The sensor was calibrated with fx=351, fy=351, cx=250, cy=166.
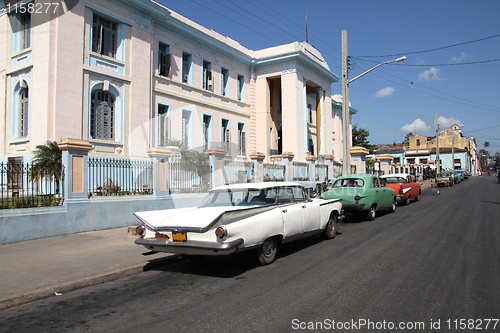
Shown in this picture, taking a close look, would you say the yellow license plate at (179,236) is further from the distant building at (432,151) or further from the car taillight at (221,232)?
the distant building at (432,151)

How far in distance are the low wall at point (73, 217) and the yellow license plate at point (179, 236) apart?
16.3ft

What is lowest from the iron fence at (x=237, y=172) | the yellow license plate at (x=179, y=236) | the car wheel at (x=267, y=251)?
the car wheel at (x=267, y=251)

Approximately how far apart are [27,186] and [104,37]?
9.64 m

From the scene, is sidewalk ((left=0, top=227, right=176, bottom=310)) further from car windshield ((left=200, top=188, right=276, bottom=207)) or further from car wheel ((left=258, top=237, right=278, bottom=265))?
car wheel ((left=258, top=237, right=278, bottom=265))

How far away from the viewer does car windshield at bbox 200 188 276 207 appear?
6.81 metres

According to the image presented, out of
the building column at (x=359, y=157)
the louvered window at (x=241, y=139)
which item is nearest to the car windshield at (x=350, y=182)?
the building column at (x=359, y=157)

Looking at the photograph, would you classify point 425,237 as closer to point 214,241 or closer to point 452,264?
point 452,264

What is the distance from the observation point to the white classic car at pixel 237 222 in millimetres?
5566

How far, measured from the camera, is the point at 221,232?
543 centimetres

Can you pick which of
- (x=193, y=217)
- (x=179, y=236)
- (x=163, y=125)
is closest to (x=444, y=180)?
(x=163, y=125)

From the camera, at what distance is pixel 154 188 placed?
11758mm

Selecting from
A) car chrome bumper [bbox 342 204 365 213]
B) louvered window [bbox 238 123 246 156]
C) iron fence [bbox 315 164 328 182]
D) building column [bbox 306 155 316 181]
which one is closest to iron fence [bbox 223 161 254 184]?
car chrome bumper [bbox 342 204 365 213]

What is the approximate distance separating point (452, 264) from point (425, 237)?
8.83 feet

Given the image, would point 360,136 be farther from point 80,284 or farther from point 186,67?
point 80,284
